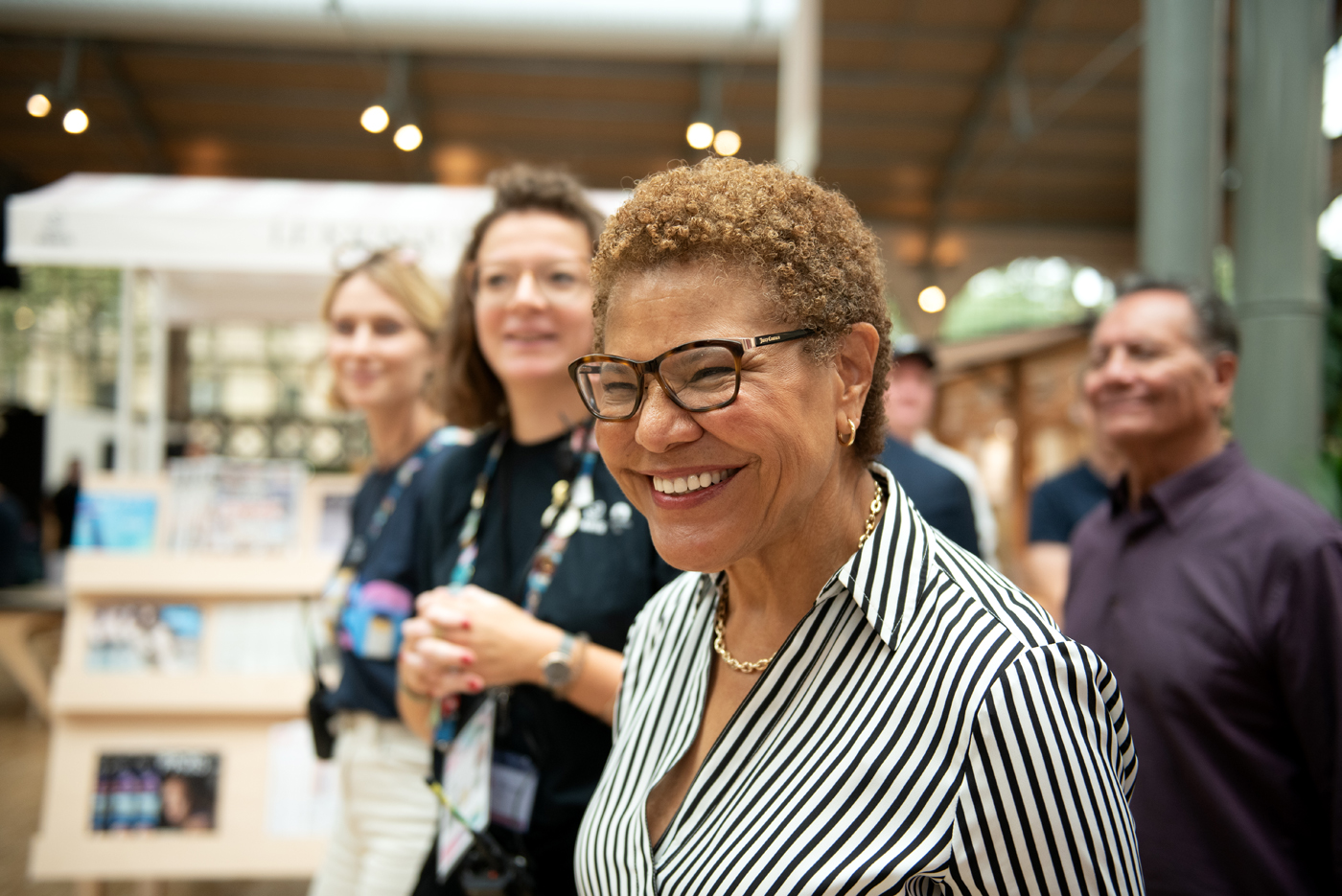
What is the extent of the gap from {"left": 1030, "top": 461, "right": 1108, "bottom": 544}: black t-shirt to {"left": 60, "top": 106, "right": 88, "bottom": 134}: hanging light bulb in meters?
5.06

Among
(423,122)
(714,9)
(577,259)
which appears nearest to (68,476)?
(423,122)

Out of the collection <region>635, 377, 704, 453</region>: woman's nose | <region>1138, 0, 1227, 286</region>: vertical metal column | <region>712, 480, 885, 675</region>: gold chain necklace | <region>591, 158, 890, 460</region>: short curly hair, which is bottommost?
<region>712, 480, 885, 675</region>: gold chain necklace

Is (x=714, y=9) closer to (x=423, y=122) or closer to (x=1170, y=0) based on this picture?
(x=1170, y=0)

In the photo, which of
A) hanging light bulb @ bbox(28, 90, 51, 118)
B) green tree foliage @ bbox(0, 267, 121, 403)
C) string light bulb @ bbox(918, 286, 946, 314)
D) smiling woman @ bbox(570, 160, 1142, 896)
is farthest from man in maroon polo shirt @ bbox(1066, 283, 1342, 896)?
green tree foliage @ bbox(0, 267, 121, 403)

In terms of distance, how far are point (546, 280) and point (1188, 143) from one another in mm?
3034

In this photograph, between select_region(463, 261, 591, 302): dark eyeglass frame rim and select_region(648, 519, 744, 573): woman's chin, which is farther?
select_region(463, 261, 591, 302): dark eyeglass frame rim

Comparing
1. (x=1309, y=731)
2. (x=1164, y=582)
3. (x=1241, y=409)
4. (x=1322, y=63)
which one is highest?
(x=1322, y=63)

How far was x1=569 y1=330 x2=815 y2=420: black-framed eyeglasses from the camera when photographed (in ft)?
3.26

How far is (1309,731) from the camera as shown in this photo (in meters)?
1.61

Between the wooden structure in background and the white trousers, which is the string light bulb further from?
the white trousers

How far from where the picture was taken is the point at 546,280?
1801mm

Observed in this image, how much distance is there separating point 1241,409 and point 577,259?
9.27 feet

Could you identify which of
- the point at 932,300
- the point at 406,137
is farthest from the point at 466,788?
the point at 932,300

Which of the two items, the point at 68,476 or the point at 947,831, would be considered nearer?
the point at 947,831
